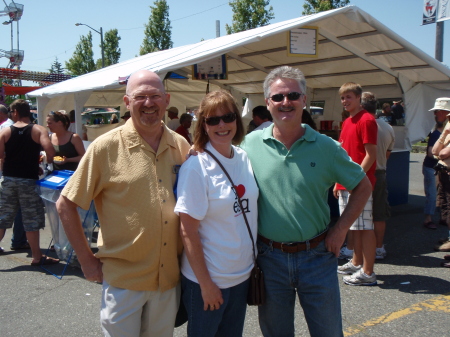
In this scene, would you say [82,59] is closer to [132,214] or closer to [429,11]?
[429,11]

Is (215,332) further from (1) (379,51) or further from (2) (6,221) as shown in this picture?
(1) (379,51)

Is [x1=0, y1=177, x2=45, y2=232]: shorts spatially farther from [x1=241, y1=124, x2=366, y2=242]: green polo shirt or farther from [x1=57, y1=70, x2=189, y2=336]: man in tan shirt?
[x1=241, y1=124, x2=366, y2=242]: green polo shirt

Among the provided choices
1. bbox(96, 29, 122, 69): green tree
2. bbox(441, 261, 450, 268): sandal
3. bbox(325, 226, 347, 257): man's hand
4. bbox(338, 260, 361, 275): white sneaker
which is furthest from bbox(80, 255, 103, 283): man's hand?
bbox(96, 29, 122, 69): green tree

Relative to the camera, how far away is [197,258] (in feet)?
6.77

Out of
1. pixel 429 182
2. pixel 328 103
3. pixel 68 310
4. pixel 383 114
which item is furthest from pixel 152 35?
pixel 68 310

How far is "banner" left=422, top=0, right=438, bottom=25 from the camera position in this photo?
37.6 feet

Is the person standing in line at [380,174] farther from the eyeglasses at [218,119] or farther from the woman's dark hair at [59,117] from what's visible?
the woman's dark hair at [59,117]

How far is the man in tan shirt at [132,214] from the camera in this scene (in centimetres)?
212

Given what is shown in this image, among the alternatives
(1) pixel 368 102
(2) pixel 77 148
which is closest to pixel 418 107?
(1) pixel 368 102

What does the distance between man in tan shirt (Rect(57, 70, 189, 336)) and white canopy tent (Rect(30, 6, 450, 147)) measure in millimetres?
3500

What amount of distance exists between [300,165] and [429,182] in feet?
17.6

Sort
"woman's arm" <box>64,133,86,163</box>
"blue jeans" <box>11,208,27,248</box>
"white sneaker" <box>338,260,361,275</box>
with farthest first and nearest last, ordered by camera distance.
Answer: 1. "blue jeans" <box>11,208,27,248</box>
2. "woman's arm" <box>64,133,86,163</box>
3. "white sneaker" <box>338,260,361,275</box>

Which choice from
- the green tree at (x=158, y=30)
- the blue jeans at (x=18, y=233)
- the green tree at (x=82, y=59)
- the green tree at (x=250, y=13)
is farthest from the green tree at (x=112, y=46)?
the blue jeans at (x=18, y=233)

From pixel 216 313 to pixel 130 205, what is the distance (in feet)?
2.32
